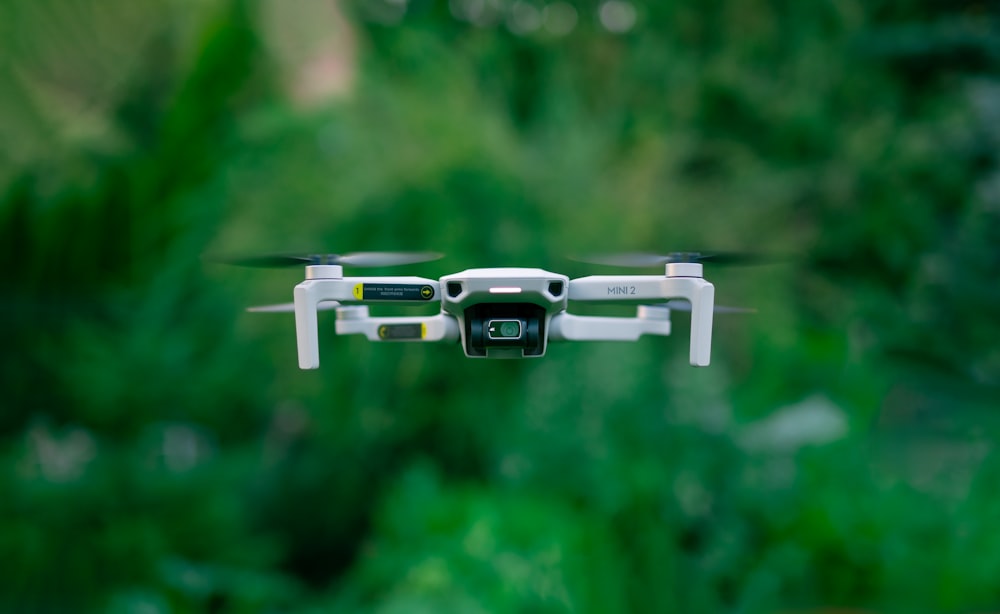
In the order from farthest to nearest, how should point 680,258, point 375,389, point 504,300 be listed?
point 375,389
point 680,258
point 504,300

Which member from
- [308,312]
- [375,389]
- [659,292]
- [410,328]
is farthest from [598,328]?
[375,389]

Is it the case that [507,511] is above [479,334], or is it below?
above

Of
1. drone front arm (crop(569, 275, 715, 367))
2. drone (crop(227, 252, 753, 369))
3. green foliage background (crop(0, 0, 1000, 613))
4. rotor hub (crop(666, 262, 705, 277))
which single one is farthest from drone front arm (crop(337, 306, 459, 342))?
green foliage background (crop(0, 0, 1000, 613))

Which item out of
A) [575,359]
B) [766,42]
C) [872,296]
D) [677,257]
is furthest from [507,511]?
[766,42]

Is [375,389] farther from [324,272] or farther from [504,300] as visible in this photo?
[504,300]

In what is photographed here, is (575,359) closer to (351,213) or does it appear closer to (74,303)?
(351,213)

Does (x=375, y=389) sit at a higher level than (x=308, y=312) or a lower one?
higher

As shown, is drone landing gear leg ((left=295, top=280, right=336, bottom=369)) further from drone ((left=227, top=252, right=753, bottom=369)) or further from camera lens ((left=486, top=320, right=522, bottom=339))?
camera lens ((left=486, top=320, right=522, bottom=339))
